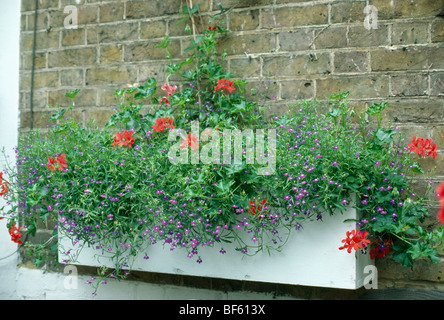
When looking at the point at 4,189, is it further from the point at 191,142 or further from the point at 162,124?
the point at 191,142

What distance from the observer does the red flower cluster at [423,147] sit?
1.60 m

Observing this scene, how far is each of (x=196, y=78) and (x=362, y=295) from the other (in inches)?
47.5

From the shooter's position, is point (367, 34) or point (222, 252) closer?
point (222, 252)

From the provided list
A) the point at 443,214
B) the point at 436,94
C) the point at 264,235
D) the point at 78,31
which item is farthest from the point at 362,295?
the point at 78,31

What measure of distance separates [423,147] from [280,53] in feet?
2.40

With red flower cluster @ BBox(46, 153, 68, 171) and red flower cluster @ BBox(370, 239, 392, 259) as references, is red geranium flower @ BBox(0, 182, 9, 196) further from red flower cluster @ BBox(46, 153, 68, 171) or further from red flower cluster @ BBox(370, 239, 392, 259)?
red flower cluster @ BBox(370, 239, 392, 259)

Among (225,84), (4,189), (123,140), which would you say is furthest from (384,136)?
(4,189)

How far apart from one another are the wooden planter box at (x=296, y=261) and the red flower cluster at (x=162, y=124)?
0.49m

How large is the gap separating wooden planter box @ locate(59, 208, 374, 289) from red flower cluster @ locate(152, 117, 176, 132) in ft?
1.60

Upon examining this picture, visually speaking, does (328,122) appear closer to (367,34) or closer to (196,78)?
(367,34)

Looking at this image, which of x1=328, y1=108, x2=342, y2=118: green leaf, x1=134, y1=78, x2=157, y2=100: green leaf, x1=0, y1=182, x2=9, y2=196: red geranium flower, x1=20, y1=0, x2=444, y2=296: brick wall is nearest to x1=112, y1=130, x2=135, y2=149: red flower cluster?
x1=134, y1=78, x2=157, y2=100: green leaf

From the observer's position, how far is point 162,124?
6.12 ft

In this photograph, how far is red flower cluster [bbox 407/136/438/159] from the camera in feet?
5.25

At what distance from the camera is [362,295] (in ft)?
5.94
